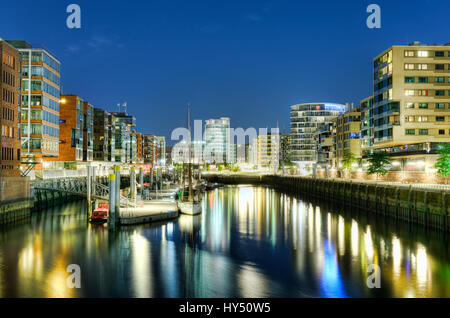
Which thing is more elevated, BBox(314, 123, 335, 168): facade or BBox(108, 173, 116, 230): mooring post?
BBox(314, 123, 335, 168): facade

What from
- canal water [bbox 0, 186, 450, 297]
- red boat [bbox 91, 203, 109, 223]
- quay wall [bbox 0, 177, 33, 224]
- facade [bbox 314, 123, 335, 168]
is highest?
facade [bbox 314, 123, 335, 168]

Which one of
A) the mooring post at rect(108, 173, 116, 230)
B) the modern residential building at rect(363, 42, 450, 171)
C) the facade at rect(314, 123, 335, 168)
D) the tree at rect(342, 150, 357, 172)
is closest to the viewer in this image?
the mooring post at rect(108, 173, 116, 230)

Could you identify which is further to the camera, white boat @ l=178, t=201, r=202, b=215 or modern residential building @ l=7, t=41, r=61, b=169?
modern residential building @ l=7, t=41, r=61, b=169

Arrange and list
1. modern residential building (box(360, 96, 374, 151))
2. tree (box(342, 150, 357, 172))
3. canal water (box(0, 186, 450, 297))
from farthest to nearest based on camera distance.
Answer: tree (box(342, 150, 357, 172)) < modern residential building (box(360, 96, 374, 151)) < canal water (box(0, 186, 450, 297))

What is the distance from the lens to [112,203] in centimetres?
4716

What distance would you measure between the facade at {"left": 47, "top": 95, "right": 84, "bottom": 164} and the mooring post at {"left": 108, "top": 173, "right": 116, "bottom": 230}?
80.4m

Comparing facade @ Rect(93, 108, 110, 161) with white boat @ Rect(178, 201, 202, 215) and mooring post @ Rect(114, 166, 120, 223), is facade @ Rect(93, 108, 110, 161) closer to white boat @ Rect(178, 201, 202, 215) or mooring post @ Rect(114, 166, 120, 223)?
white boat @ Rect(178, 201, 202, 215)

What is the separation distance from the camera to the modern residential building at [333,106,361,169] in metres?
157

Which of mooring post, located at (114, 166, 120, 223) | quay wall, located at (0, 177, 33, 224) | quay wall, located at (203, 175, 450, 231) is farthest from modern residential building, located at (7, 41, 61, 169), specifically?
quay wall, located at (203, 175, 450, 231)

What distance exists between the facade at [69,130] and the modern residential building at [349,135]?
96986 millimetres

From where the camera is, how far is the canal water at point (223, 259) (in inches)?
1105

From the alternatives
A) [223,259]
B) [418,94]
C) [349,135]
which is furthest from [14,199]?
[349,135]

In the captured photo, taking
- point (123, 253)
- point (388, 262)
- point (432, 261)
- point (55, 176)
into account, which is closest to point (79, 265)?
point (123, 253)

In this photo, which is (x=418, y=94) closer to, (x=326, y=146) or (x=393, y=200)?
(x=393, y=200)
